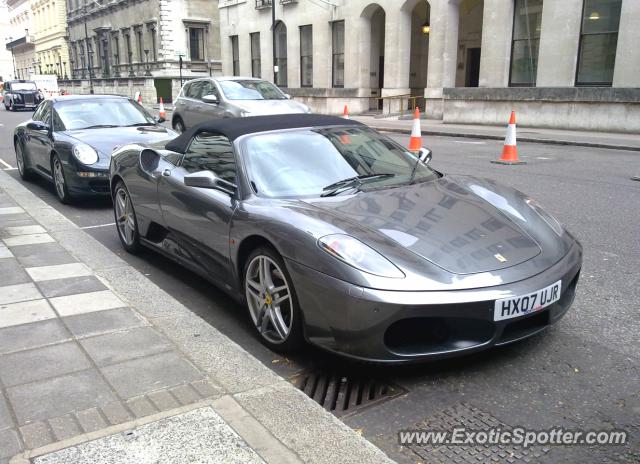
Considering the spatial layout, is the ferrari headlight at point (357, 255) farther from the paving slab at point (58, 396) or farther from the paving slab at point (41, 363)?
the paving slab at point (41, 363)

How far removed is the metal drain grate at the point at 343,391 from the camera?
3.04 meters

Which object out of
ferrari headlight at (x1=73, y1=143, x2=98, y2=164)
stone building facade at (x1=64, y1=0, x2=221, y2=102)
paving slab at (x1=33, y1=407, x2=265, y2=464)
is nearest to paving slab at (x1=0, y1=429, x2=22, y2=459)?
paving slab at (x1=33, y1=407, x2=265, y2=464)

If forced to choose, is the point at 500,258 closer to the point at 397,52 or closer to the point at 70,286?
the point at 70,286

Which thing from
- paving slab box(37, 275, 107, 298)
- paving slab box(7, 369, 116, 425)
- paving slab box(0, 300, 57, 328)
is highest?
paving slab box(7, 369, 116, 425)

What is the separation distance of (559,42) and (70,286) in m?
18.8

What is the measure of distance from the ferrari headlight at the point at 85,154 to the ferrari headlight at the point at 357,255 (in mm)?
5558

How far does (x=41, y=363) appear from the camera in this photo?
328 centimetres

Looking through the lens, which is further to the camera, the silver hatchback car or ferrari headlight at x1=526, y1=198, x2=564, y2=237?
the silver hatchback car

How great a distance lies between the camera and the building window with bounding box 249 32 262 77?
3566 centimetres

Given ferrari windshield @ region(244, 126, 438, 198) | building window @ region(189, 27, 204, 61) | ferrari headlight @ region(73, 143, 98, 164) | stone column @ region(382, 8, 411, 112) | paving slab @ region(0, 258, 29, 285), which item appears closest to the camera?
ferrari windshield @ region(244, 126, 438, 198)

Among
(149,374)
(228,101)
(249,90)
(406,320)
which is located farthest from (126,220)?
(249,90)

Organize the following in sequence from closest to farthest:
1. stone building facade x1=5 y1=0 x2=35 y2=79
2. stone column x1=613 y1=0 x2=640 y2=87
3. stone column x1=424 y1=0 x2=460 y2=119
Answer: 1. stone column x1=613 y1=0 x2=640 y2=87
2. stone column x1=424 y1=0 x2=460 y2=119
3. stone building facade x1=5 y1=0 x2=35 y2=79

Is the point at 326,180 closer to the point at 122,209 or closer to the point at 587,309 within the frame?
the point at 587,309

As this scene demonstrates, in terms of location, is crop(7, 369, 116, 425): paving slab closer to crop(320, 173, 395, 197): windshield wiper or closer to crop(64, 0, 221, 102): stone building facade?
crop(320, 173, 395, 197): windshield wiper
